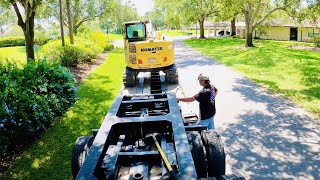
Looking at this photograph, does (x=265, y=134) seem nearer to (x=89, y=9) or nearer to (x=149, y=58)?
(x=149, y=58)

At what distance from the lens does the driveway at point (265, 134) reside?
249 inches

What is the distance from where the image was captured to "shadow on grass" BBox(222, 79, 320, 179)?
6262 millimetres

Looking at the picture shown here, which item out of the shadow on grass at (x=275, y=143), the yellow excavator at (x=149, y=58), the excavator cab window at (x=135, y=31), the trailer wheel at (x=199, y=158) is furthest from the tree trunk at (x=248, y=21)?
the trailer wheel at (x=199, y=158)

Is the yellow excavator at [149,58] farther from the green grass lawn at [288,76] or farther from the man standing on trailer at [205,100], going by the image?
the man standing on trailer at [205,100]

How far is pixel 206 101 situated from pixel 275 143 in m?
2.19

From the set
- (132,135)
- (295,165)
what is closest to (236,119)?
(295,165)

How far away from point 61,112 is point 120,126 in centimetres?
586

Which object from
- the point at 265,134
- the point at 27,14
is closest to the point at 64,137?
the point at 265,134

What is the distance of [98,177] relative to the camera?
12.3 feet

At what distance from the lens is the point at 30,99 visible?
8078mm

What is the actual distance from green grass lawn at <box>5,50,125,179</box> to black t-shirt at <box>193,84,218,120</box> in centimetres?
291

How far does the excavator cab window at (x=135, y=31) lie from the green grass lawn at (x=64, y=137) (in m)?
2.30

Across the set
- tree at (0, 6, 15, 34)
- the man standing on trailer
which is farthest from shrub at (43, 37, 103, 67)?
the man standing on trailer

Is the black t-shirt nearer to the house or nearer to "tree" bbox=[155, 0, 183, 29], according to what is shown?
"tree" bbox=[155, 0, 183, 29]
